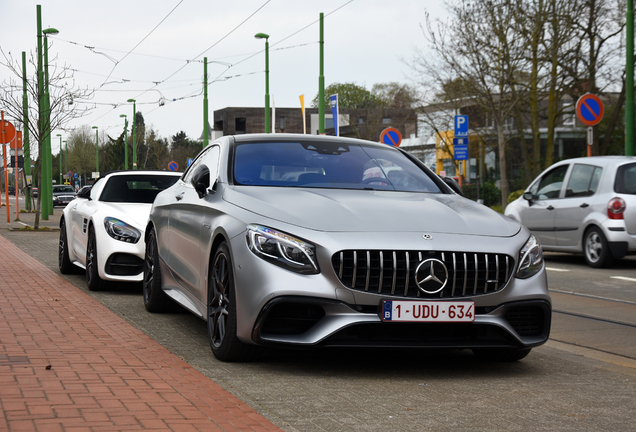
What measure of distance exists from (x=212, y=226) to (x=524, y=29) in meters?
23.7

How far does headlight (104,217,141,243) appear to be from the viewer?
9.14 m

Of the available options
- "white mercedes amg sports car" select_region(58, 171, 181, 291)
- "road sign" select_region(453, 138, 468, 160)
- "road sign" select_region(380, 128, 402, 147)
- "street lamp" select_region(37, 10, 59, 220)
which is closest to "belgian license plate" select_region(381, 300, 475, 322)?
"white mercedes amg sports car" select_region(58, 171, 181, 291)

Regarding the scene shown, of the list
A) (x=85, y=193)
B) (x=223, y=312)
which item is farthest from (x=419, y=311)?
(x=85, y=193)

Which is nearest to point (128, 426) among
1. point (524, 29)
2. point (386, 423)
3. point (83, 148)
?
point (386, 423)

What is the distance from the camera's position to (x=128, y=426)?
3809 millimetres

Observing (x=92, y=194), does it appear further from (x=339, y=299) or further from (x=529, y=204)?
(x=529, y=204)

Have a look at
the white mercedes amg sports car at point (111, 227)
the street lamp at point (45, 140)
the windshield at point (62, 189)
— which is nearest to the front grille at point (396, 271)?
the white mercedes amg sports car at point (111, 227)

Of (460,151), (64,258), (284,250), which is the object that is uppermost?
(460,151)

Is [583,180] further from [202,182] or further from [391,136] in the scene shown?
[391,136]

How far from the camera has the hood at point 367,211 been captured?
16.5 ft

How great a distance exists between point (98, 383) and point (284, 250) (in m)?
1.23

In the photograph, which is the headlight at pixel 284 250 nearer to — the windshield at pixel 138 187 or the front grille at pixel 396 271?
the front grille at pixel 396 271

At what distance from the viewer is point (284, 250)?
16.0 ft

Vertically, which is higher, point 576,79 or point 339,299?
point 576,79
